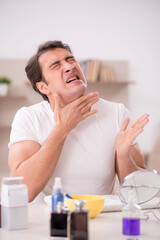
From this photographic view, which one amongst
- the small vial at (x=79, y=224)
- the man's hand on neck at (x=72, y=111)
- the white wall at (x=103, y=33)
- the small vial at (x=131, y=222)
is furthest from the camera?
the white wall at (x=103, y=33)

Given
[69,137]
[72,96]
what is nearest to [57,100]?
[72,96]

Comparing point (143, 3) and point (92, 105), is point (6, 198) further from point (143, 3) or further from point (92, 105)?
point (143, 3)

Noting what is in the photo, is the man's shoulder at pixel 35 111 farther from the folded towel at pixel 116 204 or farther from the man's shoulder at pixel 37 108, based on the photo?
the folded towel at pixel 116 204

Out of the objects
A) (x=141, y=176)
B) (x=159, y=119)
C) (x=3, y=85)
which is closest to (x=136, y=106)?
(x=159, y=119)

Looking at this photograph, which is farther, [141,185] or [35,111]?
[35,111]

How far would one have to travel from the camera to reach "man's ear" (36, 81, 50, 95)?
2.19m

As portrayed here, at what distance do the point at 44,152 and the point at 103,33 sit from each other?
4036 mm

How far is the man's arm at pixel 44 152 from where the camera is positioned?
1.86 metres

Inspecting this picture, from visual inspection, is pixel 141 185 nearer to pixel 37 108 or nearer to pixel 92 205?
pixel 92 205

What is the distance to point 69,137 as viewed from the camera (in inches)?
81.4

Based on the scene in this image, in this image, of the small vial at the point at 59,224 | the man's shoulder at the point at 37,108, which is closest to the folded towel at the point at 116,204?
the small vial at the point at 59,224

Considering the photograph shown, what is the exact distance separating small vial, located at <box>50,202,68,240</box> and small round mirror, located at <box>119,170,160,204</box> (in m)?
0.38

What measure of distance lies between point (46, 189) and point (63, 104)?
17.2 inches

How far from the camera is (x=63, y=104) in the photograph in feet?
7.02
